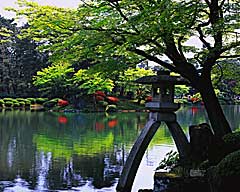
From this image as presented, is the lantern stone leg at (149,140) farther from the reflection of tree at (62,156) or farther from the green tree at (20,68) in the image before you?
the green tree at (20,68)

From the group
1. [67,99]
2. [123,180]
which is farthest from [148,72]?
[123,180]

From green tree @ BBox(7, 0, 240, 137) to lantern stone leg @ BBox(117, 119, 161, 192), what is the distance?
34.6 inches

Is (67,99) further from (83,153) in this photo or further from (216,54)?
(216,54)

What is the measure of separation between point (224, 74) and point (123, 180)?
8.01ft

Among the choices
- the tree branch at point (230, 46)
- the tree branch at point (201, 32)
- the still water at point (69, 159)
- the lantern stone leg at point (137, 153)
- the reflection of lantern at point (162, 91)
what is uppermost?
the tree branch at point (201, 32)

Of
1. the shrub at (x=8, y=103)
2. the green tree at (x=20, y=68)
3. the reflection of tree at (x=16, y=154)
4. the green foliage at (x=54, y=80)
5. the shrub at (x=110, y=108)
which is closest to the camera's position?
the reflection of tree at (x=16, y=154)

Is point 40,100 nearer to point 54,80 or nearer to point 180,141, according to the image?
point 54,80

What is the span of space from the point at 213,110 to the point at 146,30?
1476 millimetres

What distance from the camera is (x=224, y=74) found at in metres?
6.39

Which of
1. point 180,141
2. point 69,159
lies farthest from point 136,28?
point 69,159

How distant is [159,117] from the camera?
194 inches

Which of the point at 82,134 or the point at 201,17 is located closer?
the point at 201,17

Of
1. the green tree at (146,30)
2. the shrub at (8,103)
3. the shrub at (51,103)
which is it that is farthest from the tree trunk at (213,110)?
the shrub at (8,103)

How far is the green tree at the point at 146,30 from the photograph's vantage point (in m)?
4.73
